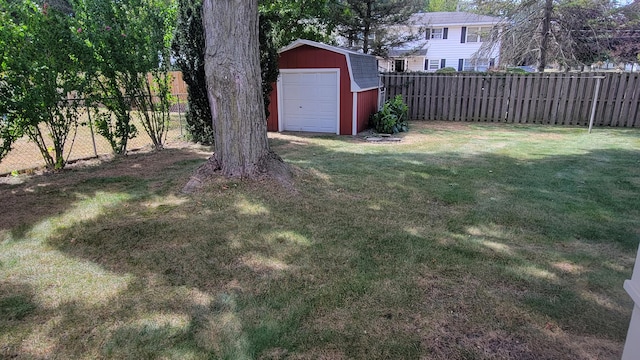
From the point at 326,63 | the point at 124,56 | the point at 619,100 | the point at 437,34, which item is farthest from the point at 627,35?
the point at 124,56

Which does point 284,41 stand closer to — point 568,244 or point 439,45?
point 568,244

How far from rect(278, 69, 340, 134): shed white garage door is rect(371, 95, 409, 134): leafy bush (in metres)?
1.29

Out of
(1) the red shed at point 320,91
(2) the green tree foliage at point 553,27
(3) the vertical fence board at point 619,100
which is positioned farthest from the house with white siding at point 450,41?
(1) the red shed at point 320,91

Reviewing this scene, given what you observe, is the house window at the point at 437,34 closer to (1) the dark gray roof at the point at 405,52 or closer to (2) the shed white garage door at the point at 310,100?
(1) the dark gray roof at the point at 405,52

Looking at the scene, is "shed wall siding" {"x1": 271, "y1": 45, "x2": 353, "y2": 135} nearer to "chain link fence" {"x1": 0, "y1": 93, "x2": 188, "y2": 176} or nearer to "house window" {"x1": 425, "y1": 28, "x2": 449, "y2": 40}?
"chain link fence" {"x1": 0, "y1": 93, "x2": 188, "y2": 176}

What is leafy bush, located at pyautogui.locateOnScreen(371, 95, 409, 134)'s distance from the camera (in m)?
11.0

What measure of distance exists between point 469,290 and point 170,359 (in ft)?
7.22

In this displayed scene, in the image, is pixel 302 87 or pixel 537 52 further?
pixel 537 52

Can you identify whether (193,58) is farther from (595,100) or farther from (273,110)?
(595,100)

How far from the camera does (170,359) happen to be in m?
2.30

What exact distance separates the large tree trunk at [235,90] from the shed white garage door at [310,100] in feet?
18.7

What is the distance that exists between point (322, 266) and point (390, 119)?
328 inches

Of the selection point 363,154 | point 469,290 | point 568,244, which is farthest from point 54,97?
point 568,244

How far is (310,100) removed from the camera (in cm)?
1115
